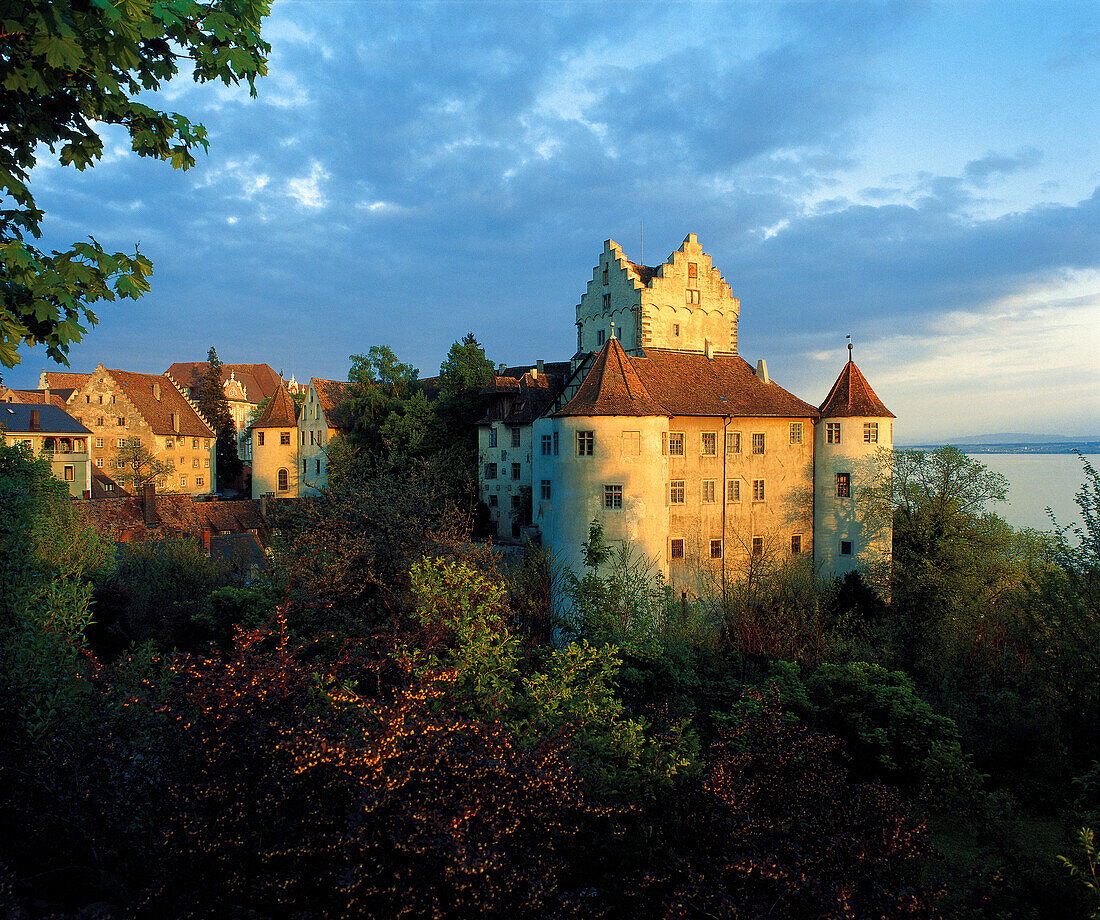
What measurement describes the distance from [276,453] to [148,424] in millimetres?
15142

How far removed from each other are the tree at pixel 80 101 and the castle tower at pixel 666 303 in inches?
1279

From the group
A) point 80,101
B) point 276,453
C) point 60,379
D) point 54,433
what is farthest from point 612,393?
point 60,379

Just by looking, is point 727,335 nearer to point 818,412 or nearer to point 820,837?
point 818,412

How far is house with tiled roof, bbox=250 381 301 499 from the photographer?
5725cm

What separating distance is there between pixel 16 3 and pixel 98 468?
2704 inches

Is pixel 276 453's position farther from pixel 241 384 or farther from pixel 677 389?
pixel 241 384

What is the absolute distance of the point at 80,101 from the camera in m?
5.27

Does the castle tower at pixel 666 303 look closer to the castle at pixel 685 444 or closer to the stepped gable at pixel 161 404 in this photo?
the castle at pixel 685 444

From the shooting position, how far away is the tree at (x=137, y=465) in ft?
187

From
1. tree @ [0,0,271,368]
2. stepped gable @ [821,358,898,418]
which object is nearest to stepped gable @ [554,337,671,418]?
stepped gable @ [821,358,898,418]

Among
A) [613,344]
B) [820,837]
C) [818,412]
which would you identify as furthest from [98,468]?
[820,837]

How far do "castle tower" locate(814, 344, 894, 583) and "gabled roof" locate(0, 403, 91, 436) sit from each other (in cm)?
5314

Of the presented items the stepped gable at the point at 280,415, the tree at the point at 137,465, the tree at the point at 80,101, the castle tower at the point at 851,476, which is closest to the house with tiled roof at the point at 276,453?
the stepped gable at the point at 280,415

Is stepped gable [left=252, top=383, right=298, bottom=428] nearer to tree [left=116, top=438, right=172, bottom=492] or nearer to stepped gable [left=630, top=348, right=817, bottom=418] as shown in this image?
tree [left=116, top=438, right=172, bottom=492]
